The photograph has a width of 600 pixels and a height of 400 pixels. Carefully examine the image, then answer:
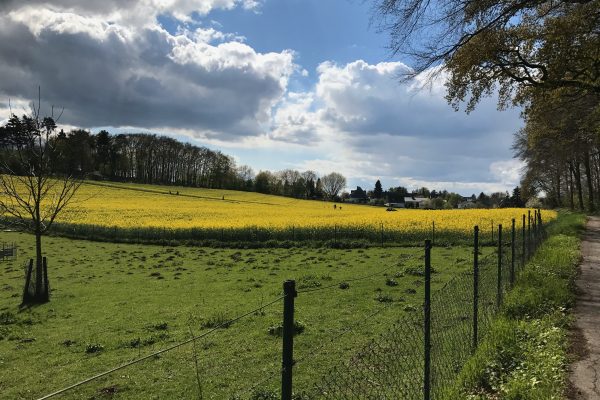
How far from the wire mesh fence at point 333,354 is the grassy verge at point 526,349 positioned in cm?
34

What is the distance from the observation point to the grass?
26.0 feet

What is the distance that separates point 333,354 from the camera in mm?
8594

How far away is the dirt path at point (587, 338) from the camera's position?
17.3 feet

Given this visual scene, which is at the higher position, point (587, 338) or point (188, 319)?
point (587, 338)

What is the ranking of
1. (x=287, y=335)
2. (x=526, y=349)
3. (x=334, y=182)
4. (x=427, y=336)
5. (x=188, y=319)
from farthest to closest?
(x=334, y=182), (x=188, y=319), (x=526, y=349), (x=427, y=336), (x=287, y=335)

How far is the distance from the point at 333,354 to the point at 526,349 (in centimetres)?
348

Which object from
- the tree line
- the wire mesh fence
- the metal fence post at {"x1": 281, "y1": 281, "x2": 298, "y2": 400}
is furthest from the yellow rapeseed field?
the tree line

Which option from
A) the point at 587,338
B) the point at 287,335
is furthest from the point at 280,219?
the point at 287,335

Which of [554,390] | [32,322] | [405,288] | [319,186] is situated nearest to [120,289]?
[32,322]

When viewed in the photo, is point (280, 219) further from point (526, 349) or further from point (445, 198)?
point (445, 198)

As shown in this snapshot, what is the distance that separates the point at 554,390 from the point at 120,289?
14842 millimetres

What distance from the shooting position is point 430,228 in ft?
92.6

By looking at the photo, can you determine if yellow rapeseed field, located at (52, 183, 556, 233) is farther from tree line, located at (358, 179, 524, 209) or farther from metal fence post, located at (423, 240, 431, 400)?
tree line, located at (358, 179, 524, 209)

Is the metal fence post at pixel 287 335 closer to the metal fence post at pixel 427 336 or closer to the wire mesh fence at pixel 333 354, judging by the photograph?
the wire mesh fence at pixel 333 354
